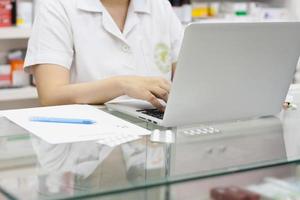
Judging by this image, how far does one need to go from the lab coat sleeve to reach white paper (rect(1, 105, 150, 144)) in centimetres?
27

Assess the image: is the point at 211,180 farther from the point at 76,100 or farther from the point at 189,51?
the point at 76,100

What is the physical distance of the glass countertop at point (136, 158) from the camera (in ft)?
2.48

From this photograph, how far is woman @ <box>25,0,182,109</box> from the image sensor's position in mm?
1468

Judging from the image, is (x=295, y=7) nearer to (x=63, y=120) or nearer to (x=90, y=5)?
(x=90, y=5)

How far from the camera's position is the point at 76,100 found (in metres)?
1.42

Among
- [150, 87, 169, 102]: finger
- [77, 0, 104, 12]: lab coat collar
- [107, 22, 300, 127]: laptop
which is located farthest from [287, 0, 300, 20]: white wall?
[150, 87, 169, 102]: finger

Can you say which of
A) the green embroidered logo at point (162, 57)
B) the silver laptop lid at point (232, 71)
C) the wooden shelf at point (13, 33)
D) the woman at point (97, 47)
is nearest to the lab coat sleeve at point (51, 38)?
the woman at point (97, 47)

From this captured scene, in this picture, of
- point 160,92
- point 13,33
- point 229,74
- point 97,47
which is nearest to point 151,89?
point 160,92

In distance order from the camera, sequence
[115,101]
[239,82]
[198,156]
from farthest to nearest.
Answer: [115,101]
[239,82]
[198,156]

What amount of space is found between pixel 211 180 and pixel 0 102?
204 cm

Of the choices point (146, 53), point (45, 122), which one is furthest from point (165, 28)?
point (45, 122)

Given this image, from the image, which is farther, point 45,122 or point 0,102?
point 0,102

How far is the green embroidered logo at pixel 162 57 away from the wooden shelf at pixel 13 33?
3.30ft

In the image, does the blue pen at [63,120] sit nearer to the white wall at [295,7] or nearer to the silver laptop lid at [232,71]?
the silver laptop lid at [232,71]
